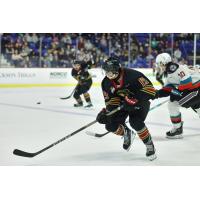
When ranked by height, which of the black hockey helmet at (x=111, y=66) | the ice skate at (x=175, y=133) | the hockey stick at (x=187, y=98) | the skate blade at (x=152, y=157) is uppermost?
the black hockey helmet at (x=111, y=66)

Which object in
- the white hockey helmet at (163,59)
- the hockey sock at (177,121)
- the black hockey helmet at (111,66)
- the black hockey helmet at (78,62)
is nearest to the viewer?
the black hockey helmet at (111,66)

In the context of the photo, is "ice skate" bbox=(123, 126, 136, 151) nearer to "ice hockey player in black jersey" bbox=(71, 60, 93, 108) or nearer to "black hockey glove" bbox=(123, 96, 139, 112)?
"black hockey glove" bbox=(123, 96, 139, 112)

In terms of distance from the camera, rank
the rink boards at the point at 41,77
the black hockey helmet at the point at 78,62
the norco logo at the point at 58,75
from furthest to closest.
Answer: the black hockey helmet at the point at 78,62 → the norco logo at the point at 58,75 → the rink boards at the point at 41,77

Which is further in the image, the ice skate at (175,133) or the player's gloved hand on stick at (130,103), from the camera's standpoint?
the ice skate at (175,133)

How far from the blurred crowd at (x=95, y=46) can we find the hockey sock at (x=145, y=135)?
684mm

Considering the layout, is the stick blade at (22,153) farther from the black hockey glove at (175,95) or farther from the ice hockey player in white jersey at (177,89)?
the black hockey glove at (175,95)

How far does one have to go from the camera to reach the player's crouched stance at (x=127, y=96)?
112 inches

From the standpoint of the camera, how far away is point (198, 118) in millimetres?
3678

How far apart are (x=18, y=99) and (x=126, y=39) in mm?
1446

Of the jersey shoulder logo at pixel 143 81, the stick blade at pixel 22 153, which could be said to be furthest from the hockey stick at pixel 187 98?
the stick blade at pixel 22 153

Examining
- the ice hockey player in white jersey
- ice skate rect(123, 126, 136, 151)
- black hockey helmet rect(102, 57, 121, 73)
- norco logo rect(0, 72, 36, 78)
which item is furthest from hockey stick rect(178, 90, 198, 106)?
norco logo rect(0, 72, 36, 78)

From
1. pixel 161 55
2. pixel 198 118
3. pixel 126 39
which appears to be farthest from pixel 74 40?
pixel 198 118

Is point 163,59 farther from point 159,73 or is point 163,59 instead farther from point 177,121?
point 177,121

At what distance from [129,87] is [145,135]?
33 cm
